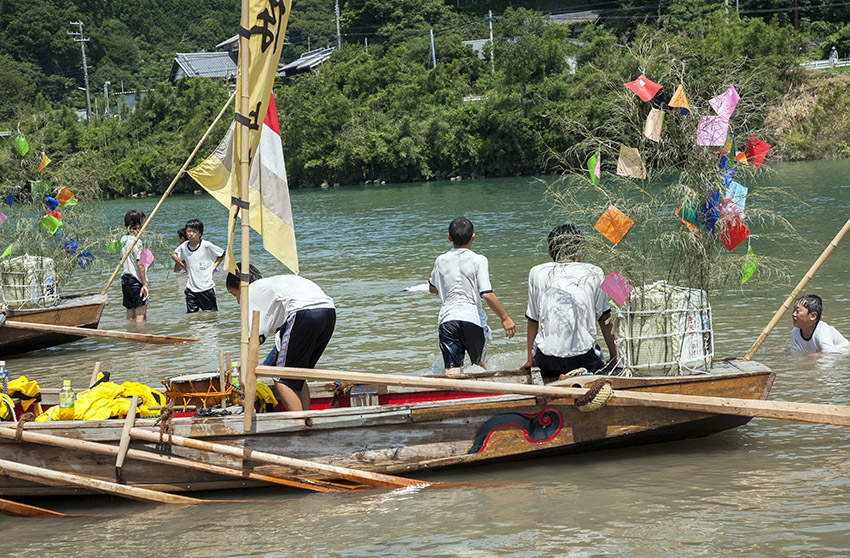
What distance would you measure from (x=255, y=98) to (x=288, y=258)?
3.94 feet

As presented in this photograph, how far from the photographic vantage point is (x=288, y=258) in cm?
674

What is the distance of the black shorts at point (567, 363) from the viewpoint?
267 inches

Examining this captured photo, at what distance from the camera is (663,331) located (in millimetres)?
6578

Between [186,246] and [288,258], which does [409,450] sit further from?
[186,246]

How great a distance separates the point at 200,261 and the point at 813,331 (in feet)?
27.0

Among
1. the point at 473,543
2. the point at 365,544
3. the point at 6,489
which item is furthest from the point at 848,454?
the point at 6,489

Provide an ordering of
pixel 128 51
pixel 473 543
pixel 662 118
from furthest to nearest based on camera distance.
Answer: pixel 128 51, pixel 662 118, pixel 473 543

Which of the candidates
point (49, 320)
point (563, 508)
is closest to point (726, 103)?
point (563, 508)

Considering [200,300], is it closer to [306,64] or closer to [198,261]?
[198,261]

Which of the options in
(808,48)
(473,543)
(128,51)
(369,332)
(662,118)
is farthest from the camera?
(128,51)

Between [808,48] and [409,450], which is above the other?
[808,48]

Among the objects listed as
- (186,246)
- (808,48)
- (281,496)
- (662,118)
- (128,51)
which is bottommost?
(281,496)

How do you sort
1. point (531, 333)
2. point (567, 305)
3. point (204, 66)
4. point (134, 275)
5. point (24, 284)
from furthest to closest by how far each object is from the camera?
point (204, 66) < point (134, 275) < point (24, 284) < point (531, 333) < point (567, 305)

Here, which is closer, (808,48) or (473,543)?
(473,543)
